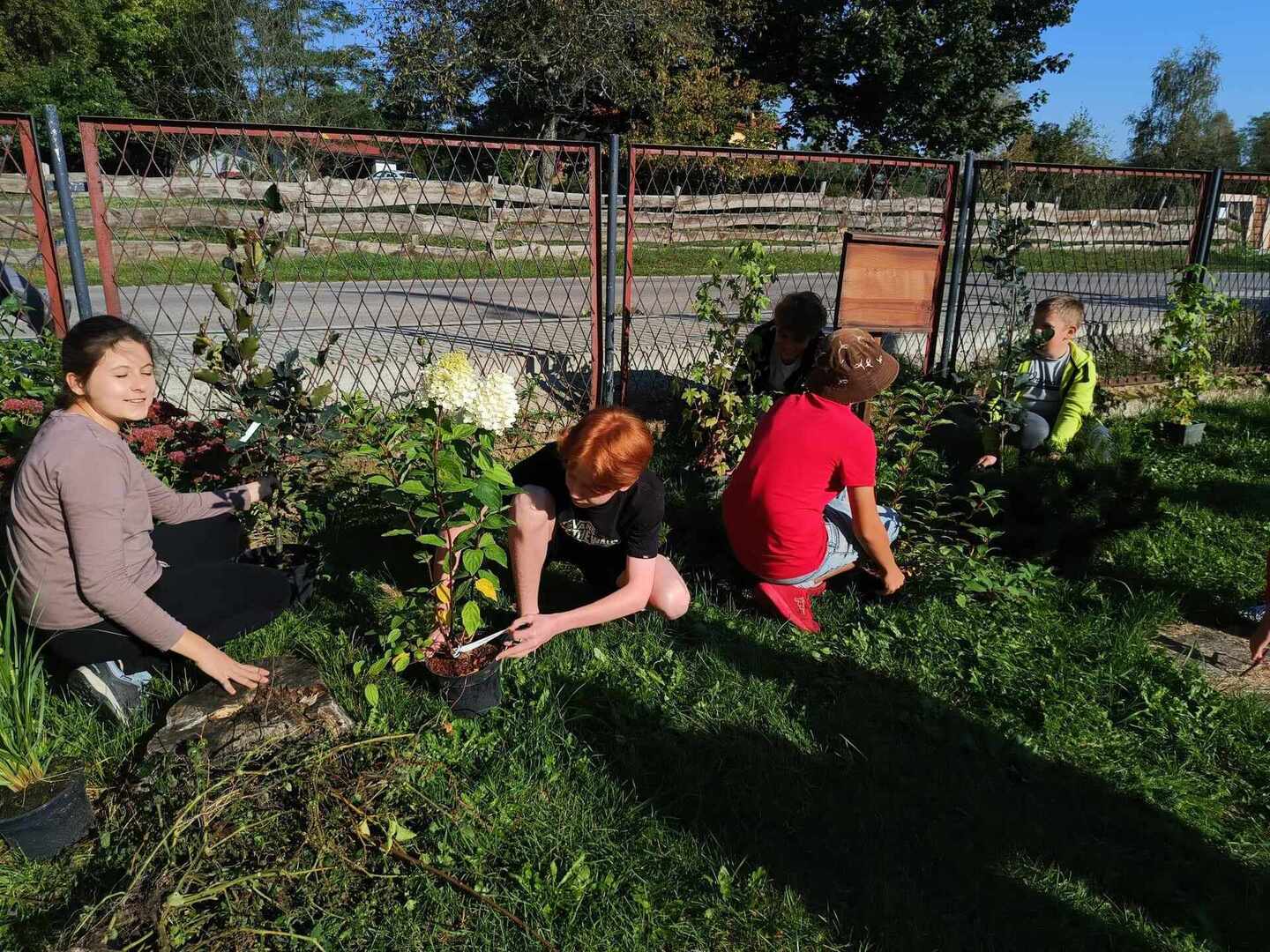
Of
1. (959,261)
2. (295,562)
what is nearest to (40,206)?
(295,562)

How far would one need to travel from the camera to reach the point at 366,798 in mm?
2061

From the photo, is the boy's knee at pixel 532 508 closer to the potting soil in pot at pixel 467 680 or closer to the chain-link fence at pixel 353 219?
the potting soil in pot at pixel 467 680

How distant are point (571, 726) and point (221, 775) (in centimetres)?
93

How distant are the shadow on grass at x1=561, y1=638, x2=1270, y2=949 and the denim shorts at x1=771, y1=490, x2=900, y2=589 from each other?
556mm

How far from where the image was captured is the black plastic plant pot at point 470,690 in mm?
2445

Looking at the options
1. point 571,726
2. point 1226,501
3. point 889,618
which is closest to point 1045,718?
point 889,618

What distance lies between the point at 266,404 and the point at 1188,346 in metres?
5.39

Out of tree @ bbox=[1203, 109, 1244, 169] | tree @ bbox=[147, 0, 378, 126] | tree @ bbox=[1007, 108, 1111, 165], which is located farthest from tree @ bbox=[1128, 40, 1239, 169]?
tree @ bbox=[147, 0, 378, 126]

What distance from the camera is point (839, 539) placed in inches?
131

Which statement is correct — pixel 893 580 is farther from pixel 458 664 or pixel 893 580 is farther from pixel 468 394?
pixel 468 394

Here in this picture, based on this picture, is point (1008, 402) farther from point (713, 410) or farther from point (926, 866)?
point (926, 866)

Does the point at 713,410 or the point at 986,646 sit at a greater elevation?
the point at 713,410

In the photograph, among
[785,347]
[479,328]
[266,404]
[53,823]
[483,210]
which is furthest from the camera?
[479,328]

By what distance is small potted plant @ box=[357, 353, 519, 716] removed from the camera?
7.36 feet
